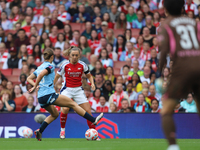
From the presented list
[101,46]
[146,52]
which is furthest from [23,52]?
[146,52]

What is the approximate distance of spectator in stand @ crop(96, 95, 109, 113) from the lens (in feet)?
41.5

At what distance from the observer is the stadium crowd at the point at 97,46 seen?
42.2 feet

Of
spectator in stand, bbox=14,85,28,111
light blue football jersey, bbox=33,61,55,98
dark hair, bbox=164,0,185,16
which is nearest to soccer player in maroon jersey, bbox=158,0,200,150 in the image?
dark hair, bbox=164,0,185,16

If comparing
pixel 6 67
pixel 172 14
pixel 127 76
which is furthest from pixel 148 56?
pixel 172 14

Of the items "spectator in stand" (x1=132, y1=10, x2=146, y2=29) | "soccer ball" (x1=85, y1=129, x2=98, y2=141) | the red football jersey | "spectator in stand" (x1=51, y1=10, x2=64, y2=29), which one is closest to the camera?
"soccer ball" (x1=85, y1=129, x2=98, y2=141)

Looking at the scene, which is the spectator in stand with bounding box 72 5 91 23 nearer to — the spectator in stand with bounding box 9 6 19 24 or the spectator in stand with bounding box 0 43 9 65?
the spectator in stand with bounding box 9 6 19 24

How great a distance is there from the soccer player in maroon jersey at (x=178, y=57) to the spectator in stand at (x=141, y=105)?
7115 millimetres

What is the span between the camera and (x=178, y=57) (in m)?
4.88

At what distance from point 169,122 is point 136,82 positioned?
8558 mm

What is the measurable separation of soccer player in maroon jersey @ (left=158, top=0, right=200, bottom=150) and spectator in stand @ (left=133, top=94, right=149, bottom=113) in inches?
280

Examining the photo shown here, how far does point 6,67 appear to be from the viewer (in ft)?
52.2

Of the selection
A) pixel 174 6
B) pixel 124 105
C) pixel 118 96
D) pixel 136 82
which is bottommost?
pixel 124 105

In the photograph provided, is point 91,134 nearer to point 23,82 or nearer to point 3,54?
point 23,82

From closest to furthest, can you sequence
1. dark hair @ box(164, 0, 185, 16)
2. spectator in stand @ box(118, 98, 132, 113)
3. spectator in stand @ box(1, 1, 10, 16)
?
dark hair @ box(164, 0, 185, 16), spectator in stand @ box(118, 98, 132, 113), spectator in stand @ box(1, 1, 10, 16)
